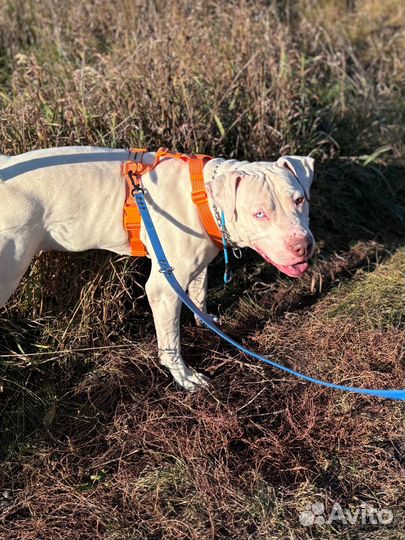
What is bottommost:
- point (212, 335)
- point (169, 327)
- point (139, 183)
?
point (212, 335)

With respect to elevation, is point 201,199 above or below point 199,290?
above

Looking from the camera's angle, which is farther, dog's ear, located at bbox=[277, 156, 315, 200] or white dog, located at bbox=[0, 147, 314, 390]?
dog's ear, located at bbox=[277, 156, 315, 200]

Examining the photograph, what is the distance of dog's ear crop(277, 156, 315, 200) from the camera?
10.4 ft

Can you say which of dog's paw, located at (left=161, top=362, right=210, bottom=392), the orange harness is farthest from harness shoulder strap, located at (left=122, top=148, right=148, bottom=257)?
dog's paw, located at (left=161, top=362, right=210, bottom=392)

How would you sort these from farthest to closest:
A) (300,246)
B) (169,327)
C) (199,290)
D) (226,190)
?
(199,290)
(169,327)
(226,190)
(300,246)

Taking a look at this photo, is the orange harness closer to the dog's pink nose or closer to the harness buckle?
the harness buckle

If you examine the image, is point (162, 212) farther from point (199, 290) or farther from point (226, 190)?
point (199, 290)

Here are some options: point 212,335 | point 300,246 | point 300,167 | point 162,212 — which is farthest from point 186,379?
point 300,167

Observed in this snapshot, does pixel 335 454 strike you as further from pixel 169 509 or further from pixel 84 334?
pixel 84 334

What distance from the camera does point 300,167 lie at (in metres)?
3.23

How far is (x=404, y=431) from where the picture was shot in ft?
10.6

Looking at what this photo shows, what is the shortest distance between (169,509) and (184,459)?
293 mm

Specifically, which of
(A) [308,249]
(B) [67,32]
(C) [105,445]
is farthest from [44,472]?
(B) [67,32]

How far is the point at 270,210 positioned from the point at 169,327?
964 mm
